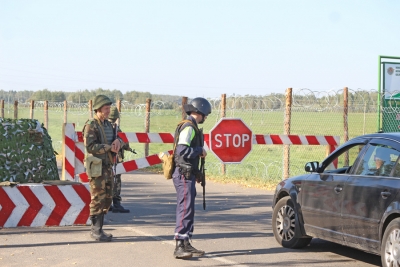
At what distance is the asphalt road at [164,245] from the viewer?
28.2 ft

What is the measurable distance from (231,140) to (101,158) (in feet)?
15.5

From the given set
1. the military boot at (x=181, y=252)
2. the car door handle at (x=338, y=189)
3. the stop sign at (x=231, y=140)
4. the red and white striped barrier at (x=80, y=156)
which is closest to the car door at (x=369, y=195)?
the car door handle at (x=338, y=189)

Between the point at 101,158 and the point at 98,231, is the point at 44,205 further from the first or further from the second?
the point at 101,158

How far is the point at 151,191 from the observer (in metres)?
16.4

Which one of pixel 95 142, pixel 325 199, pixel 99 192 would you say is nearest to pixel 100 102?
pixel 95 142

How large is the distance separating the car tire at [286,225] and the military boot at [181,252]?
1.53 m

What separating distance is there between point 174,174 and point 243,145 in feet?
18.5

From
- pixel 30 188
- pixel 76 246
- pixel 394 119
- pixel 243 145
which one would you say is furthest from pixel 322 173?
pixel 394 119

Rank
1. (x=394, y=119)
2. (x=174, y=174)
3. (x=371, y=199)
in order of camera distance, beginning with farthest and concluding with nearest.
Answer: (x=394, y=119) → (x=174, y=174) → (x=371, y=199)

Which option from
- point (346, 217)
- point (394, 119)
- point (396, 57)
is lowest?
point (346, 217)

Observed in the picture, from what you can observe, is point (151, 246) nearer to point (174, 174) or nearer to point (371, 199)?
point (174, 174)

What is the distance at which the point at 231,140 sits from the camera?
1426cm

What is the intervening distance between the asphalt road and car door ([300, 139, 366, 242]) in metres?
0.36

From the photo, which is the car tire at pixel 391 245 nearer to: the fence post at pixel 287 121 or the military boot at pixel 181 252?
the military boot at pixel 181 252
